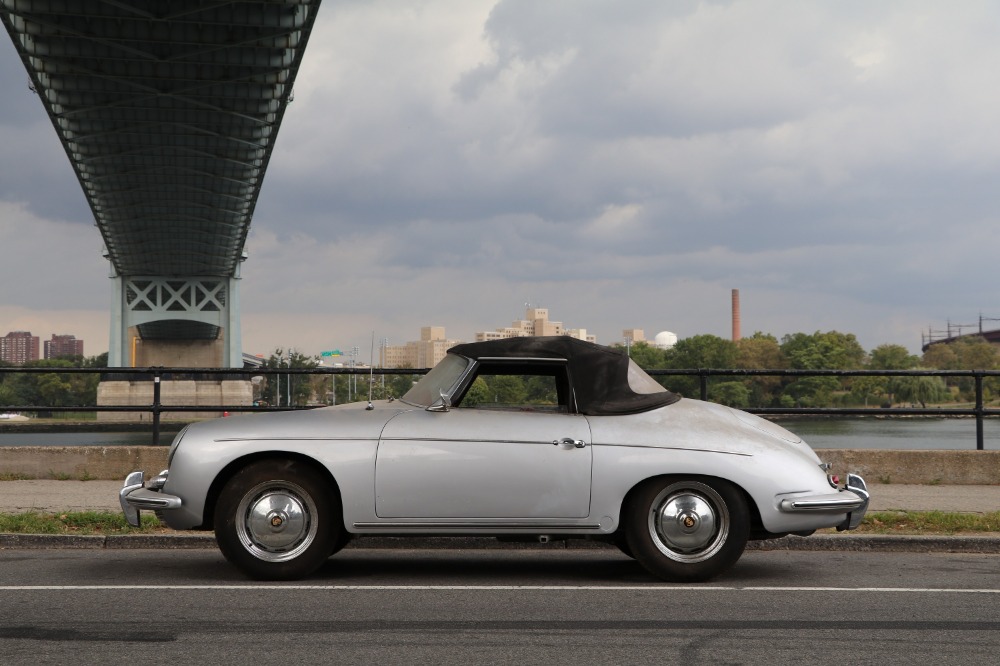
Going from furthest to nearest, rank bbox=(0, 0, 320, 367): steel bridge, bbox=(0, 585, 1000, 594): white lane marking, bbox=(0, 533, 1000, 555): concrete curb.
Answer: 1. bbox=(0, 0, 320, 367): steel bridge
2. bbox=(0, 533, 1000, 555): concrete curb
3. bbox=(0, 585, 1000, 594): white lane marking

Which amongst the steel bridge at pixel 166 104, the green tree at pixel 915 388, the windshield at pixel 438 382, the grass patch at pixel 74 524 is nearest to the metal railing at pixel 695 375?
the grass patch at pixel 74 524

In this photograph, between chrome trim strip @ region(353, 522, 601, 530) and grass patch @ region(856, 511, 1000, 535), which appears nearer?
chrome trim strip @ region(353, 522, 601, 530)

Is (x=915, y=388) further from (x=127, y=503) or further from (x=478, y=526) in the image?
(x=127, y=503)

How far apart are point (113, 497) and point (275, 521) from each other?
428 cm

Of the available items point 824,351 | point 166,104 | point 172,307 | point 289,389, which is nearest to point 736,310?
point 824,351

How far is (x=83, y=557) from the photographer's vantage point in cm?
717

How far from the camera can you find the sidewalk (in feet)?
30.3

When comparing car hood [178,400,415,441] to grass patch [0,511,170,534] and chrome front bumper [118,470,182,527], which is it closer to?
chrome front bumper [118,470,182,527]

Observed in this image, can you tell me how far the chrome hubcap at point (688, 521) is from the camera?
615 centimetres

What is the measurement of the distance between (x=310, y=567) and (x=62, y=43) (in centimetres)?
3835

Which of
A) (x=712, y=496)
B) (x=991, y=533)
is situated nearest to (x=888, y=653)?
(x=712, y=496)

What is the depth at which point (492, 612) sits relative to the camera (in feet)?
17.6

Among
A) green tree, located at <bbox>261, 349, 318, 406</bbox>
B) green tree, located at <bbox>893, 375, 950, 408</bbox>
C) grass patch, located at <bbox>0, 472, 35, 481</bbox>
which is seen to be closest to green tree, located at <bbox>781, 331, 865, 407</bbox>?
green tree, located at <bbox>893, 375, 950, 408</bbox>

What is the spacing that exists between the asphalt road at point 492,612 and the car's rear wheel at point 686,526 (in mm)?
146
